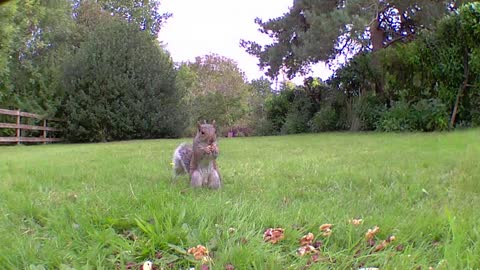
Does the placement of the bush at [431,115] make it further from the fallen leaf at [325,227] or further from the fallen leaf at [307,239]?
the fallen leaf at [307,239]

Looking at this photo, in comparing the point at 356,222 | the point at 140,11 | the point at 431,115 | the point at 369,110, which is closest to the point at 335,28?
the point at 369,110

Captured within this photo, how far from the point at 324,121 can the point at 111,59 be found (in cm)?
896

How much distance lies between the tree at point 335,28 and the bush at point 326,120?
1.90 metres

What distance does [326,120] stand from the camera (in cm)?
1642

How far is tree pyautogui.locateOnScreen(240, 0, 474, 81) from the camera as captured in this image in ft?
47.5

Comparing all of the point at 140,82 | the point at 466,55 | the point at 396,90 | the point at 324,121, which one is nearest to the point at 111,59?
the point at 140,82

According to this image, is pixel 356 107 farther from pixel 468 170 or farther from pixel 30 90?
pixel 30 90

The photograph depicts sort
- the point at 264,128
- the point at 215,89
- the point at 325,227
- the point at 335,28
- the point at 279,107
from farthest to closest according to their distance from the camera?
the point at 215,89 < the point at 264,128 < the point at 279,107 < the point at 335,28 < the point at 325,227

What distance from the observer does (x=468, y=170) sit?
4430 millimetres

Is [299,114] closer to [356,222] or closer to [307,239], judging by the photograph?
[356,222]

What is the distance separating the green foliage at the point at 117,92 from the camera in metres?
18.0

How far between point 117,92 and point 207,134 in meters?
15.3

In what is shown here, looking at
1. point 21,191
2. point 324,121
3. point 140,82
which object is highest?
point 140,82

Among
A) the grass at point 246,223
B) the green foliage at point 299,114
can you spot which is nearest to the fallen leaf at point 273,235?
the grass at point 246,223
